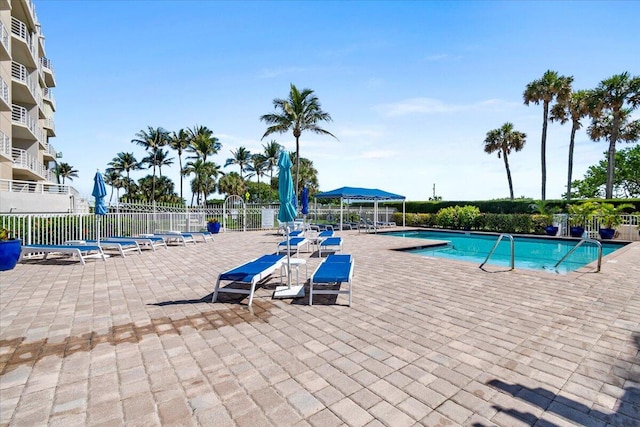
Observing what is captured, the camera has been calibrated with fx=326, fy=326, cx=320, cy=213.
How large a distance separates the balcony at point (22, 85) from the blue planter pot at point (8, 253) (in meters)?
21.5

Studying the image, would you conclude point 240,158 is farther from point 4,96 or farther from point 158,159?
point 4,96

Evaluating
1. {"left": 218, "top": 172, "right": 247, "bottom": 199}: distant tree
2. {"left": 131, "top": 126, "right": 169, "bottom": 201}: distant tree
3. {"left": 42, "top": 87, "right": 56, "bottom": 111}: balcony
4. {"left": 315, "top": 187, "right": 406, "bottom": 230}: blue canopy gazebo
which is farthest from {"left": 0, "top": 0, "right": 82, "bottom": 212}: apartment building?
{"left": 218, "top": 172, "right": 247, "bottom": 199}: distant tree

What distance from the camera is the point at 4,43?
18969 mm

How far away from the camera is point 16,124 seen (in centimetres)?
2205

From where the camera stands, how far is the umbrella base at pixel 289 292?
5.34 meters

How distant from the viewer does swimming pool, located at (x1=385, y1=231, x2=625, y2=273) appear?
417 inches

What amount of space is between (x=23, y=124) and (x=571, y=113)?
42.0 m

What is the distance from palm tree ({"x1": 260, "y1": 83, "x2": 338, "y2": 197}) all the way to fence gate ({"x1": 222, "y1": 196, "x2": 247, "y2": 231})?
5.36m

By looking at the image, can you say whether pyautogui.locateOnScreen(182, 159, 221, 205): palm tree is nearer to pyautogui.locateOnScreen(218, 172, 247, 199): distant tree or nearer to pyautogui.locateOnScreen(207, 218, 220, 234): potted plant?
pyautogui.locateOnScreen(218, 172, 247, 199): distant tree

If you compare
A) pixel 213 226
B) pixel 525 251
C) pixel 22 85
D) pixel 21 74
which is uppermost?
pixel 21 74

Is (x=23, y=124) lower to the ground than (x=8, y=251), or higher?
higher

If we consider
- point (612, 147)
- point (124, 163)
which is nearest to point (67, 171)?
point (124, 163)

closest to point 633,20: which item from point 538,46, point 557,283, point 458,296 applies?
point 538,46

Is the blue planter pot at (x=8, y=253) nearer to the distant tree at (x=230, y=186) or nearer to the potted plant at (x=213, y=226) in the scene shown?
the potted plant at (x=213, y=226)
